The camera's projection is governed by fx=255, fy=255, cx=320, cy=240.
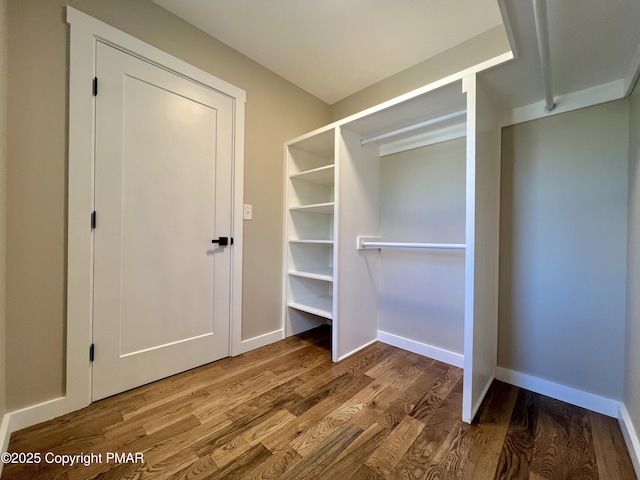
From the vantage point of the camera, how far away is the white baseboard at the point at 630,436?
103cm

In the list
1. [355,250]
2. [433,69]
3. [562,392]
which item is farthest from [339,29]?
[562,392]

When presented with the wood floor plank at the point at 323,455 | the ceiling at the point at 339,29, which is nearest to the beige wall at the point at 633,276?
the ceiling at the point at 339,29

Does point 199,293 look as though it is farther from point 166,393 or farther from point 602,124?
point 602,124

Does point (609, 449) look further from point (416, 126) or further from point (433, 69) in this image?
point (433, 69)

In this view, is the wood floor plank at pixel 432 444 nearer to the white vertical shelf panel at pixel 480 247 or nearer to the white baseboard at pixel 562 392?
the white vertical shelf panel at pixel 480 247

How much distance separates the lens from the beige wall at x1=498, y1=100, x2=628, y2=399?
4.50 ft

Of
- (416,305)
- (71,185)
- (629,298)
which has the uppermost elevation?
(71,185)

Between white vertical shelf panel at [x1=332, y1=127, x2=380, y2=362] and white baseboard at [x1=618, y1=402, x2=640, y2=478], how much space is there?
1.45m

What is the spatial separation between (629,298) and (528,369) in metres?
0.67

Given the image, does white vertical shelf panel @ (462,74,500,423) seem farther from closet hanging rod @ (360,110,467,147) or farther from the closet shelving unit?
the closet shelving unit

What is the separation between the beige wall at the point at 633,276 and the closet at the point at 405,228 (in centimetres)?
57

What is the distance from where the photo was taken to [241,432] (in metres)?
1.23

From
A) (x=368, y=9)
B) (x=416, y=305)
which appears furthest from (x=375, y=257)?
A: (x=368, y=9)

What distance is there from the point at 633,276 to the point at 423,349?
129 centimetres
